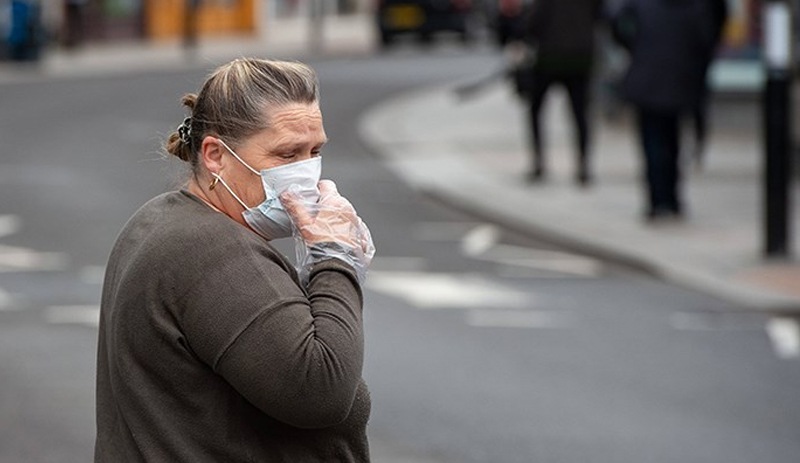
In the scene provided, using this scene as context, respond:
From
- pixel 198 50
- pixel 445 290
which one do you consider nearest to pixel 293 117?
pixel 445 290

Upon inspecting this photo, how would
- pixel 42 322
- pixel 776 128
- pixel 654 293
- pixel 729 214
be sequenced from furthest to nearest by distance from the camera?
1. pixel 729 214
2. pixel 776 128
3. pixel 654 293
4. pixel 42 322

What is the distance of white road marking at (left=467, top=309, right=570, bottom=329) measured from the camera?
31.8ft

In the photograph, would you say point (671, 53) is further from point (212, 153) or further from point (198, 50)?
point (198, 50)

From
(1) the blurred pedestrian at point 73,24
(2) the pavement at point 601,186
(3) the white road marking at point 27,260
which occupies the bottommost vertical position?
(1) the blurred pedestrian at point 73,24

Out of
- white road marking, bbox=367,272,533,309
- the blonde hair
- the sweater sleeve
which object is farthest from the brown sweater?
white road marking, bbox=367,272,533,309

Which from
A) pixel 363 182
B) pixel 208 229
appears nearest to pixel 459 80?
pixel 363 182

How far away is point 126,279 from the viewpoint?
278 cm

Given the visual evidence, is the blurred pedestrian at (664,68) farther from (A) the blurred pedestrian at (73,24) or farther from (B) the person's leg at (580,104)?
(A) the blurred pedestrian at (73,24)

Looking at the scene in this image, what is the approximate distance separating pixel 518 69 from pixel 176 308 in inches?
533

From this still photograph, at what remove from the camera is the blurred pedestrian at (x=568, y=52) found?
1570 centimetres

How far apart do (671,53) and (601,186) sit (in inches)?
125

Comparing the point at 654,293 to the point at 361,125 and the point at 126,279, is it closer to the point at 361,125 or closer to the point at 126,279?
the point at 126,279

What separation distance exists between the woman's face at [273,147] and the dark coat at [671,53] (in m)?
10.5

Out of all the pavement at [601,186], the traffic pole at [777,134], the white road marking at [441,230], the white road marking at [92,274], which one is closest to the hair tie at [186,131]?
the pavement at [601,186]
